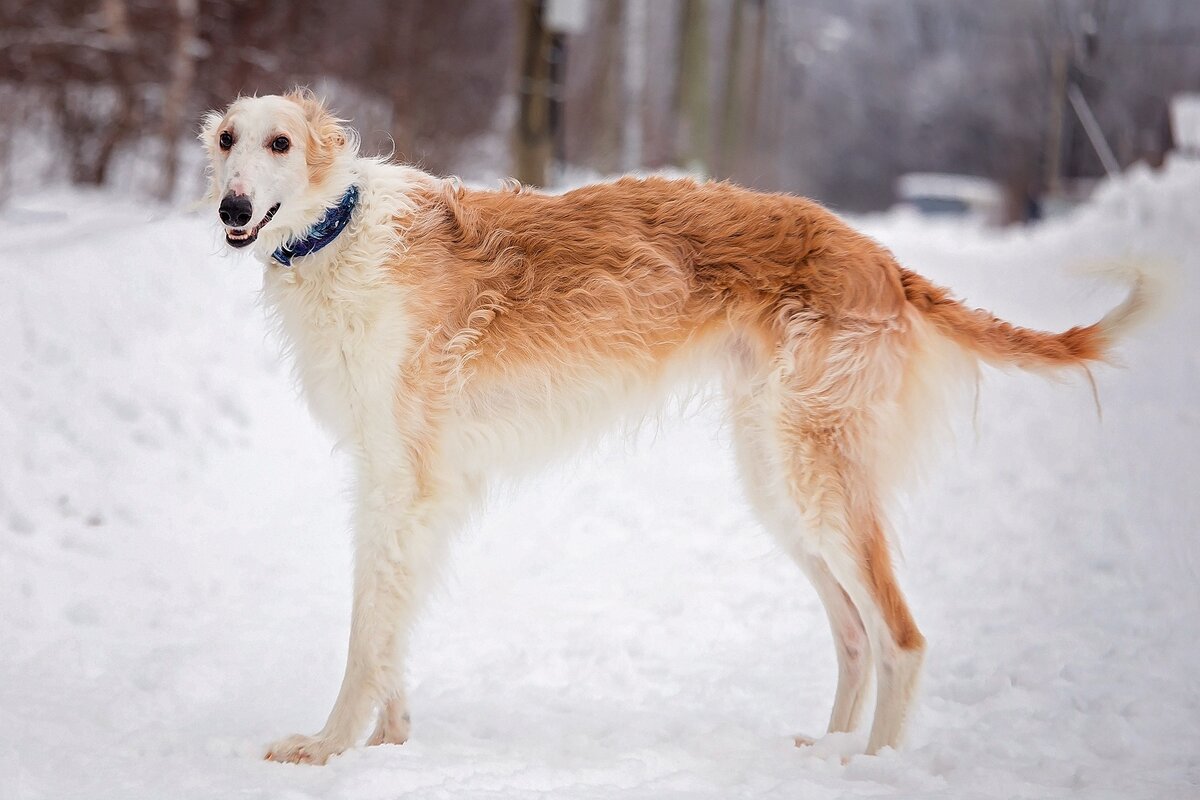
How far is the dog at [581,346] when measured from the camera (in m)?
3.34

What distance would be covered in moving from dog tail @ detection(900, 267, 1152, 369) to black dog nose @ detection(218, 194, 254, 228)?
2049 millimetres

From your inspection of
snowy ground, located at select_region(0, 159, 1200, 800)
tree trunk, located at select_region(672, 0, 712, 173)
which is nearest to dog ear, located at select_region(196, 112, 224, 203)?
snowy ground, located at select_region(0, 159, 1200, 800)

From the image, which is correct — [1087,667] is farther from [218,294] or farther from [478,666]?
[218,294]

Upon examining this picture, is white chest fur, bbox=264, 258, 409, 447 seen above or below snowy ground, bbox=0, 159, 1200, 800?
above

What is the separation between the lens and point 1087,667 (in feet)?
12.3

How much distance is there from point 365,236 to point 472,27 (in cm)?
1663

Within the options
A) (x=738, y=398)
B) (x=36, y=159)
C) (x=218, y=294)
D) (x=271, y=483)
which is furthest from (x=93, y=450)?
(x=36, y=159)

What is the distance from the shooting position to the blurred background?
1140cm

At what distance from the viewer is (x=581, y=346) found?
3482 mm

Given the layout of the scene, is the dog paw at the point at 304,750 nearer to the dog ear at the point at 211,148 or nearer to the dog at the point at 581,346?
the dog at the point at 581,346

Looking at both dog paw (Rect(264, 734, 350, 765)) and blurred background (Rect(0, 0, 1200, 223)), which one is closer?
dog paw (Rect(264, 734, 350, 765))

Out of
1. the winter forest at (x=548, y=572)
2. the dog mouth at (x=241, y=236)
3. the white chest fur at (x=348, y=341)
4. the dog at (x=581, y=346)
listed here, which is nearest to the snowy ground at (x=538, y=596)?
the winter forest at (x=548, y=572)

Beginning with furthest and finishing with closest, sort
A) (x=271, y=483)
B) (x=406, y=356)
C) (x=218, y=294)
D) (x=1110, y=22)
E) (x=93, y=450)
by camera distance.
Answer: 1. (x=1110, y=22)
2. (x=218, y=294)
3. (x=271, y=483)
4. (x=93, y=450)
5. (x=406, y=356)

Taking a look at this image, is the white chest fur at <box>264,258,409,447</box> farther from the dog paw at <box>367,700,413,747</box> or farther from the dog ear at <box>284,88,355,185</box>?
the dog paw at <box>367,700,413,747</box>
